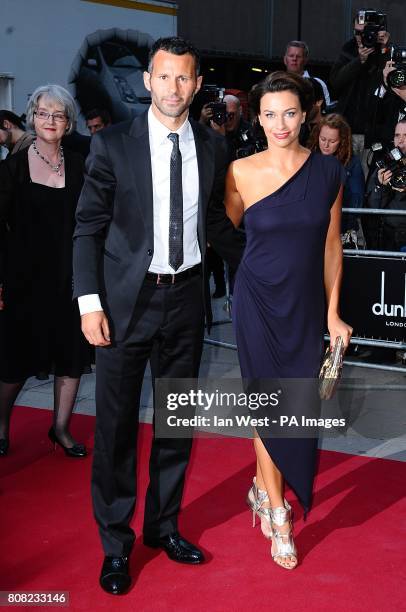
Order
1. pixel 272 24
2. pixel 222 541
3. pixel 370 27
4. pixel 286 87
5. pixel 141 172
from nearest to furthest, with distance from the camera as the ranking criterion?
pixel 141 172 < pixel 286 87 < pixel 222 541 < pixel 370 27 < pixel 272 24

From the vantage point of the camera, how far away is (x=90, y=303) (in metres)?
3.35

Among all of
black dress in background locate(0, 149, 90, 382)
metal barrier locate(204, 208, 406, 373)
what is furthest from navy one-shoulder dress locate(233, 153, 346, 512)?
metal barrier locate(204, 208, 406, 373)

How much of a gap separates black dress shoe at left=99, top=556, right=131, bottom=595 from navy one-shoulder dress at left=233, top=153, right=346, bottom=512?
2.37 feet

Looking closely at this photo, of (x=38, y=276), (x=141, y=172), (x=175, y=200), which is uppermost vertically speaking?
(x=141, y=172)

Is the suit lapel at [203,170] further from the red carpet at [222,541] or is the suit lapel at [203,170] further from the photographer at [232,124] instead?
the photographer at [232,124]

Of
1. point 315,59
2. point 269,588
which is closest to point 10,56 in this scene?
point 269,588

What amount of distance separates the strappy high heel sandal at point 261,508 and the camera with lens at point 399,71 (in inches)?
163

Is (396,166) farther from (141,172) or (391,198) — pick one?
(141,172)

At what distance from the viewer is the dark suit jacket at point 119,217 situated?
3.32 m

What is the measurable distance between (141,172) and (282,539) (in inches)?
59.6

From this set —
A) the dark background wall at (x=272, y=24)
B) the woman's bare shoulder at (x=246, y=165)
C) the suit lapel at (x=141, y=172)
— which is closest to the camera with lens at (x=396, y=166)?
the woman's bare shoulder at (x=246, y=165)

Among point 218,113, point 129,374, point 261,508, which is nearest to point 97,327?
point 129,374

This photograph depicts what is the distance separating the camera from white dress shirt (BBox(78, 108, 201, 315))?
3367 mm

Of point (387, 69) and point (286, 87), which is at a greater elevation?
point (387, 69)
